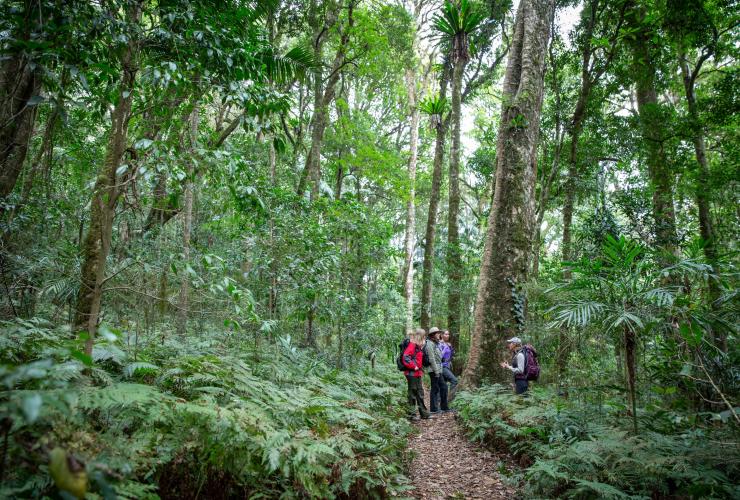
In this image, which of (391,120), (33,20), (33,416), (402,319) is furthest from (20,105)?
(391,120)

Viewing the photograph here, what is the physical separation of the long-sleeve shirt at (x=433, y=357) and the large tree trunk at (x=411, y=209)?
6014 millimetres

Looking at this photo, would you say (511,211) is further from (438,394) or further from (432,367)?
(438,394)

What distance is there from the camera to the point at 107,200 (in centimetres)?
373

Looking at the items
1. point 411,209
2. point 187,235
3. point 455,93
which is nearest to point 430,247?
point 411,209

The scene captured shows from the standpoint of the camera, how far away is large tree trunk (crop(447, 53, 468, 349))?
1465 cm

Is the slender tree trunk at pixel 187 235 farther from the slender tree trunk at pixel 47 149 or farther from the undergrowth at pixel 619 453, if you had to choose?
the undergrowth at pixel 619 453

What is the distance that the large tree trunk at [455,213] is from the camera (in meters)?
14.6

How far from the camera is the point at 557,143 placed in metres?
13.5

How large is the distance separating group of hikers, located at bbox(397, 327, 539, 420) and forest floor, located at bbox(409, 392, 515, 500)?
3.21ft

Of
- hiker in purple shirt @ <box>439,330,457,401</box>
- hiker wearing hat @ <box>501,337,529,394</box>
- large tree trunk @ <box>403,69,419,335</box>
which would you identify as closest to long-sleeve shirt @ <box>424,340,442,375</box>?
hiker in purple shirt @ <box>439,330,457,401</box>

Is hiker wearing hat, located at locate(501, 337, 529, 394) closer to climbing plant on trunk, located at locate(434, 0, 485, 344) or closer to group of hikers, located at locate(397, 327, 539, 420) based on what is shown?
group of hikers, located at locate(397, 327, 539, 420)

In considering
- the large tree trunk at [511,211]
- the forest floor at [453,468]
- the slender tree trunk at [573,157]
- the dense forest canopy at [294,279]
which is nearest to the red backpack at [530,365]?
the dense forest canopy at [294,279]

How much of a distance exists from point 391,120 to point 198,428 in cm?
2243

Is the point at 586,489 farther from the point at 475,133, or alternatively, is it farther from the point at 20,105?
the point at 475,133
